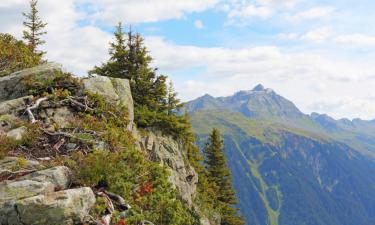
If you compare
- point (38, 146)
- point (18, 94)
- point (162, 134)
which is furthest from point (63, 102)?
point (162, 134)

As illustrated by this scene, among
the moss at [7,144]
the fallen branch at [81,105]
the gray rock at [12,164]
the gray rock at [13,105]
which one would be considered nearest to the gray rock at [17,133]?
the moss at [7,144]

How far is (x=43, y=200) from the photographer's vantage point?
10.2 metres

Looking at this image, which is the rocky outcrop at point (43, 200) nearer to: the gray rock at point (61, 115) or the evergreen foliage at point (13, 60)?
the gray rock at point (61, 115)

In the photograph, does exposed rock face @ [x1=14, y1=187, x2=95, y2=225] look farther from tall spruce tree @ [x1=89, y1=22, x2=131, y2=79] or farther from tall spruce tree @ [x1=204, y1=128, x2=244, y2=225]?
tall spruce tree @ [x1=204, y1=128, x2=244, y2=225]

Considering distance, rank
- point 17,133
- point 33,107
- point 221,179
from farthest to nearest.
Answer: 1. point 221,179
2. point 33,107
3. point 17,133

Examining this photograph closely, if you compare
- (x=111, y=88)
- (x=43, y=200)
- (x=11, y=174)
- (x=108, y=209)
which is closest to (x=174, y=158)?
(x=111, y=88)

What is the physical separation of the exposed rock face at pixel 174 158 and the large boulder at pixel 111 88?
26.4 feet

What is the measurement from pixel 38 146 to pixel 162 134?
68.9 feet

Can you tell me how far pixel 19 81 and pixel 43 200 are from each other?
11.1 m

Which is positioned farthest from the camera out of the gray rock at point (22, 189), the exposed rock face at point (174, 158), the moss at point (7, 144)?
the exposed rock face at point (174, 158)

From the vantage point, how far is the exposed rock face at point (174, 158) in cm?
3172

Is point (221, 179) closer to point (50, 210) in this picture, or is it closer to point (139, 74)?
point (139, 74)

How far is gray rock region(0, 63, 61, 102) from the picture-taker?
19625 mm

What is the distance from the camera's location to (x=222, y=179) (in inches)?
2341
